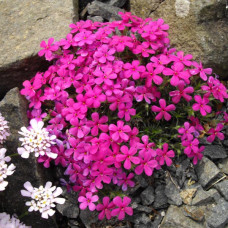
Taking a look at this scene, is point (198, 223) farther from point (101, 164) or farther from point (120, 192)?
point (101, 164)

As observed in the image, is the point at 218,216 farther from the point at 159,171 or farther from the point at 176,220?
the point at 159,171

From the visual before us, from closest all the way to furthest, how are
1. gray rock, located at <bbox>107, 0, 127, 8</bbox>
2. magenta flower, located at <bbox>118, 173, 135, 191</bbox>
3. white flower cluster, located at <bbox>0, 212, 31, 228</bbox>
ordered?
white flower cluster, located at <bbox>0, 212, 31, 228</bbox> → magenta flower, located at <bbox>118, 173, 135, 191</bbox> → gray rock, located at <bbox>107, 0, 127, 8</bbox>

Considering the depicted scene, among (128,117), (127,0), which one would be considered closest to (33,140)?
(128,117)

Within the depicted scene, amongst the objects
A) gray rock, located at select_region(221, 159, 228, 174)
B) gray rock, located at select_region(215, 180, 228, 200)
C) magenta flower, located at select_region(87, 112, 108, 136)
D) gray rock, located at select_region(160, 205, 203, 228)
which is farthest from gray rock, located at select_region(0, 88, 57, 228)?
gray rock, located at select_region(221, 159, 228, 174)

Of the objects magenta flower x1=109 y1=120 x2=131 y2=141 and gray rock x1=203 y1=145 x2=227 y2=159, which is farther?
gray rock x1=203 y1=145 x2=227 y2=159

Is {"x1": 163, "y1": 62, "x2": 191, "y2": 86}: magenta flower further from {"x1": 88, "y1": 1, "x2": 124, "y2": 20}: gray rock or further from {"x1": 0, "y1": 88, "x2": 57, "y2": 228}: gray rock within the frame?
{"x1": 0, "y1": 88, "x2": 57, "y2": 228}: gray rock

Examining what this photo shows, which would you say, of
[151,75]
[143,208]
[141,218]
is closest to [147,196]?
[143,208]

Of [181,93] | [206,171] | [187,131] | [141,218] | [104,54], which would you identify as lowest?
[141,218]
